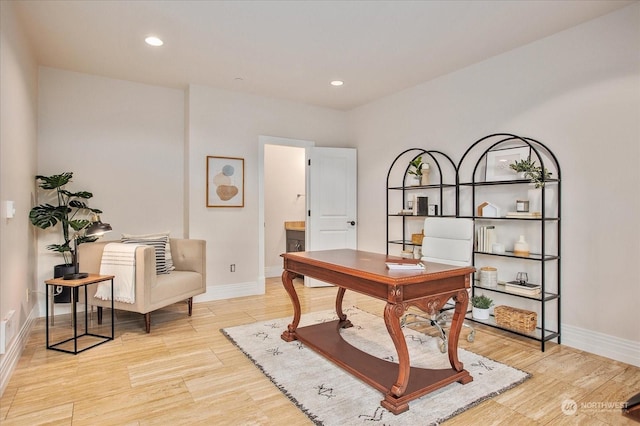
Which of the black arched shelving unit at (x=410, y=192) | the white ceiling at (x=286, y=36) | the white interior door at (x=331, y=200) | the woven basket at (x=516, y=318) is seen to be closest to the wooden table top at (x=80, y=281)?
the white ceiling at (x=286, y=36)

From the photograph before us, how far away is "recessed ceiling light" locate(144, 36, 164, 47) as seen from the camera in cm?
335

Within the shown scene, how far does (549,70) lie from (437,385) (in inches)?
112

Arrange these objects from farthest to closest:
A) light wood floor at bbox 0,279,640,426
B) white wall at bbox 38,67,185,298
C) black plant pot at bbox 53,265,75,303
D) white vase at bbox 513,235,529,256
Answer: white wall at bbox 38,67,185,298
black plant pot at bbox 53,265,75,303
white vase at bbox 513,235,529,256
light wood floor at bbox 0,279,640,426

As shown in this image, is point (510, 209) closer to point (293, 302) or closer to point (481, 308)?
point (481, 308)

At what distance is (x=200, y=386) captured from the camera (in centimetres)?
243

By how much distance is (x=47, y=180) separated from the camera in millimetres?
3760

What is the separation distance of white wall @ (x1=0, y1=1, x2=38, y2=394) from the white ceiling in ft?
1.11

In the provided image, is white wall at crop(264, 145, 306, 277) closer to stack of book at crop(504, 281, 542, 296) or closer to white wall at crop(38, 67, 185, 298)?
white wall at crop(38, 67, 185, 298)

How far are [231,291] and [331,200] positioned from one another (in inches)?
74.2

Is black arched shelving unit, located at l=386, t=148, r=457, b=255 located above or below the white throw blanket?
above

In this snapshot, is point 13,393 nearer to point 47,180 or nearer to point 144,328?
point 144,328

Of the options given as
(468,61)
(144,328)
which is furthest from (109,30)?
(468,61)

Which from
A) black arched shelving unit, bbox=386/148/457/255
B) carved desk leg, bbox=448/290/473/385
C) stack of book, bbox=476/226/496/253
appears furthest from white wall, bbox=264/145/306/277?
carved desk leg, bbox=448/290/473/385

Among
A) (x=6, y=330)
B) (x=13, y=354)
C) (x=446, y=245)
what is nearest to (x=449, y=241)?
(x=446, y=245)
